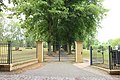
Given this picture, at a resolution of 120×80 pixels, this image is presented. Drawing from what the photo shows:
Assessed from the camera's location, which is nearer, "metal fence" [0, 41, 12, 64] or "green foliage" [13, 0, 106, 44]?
"metal fence" [0, 41, 12, 64]

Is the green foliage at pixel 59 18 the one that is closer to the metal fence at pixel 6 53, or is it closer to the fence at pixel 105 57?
the fence at pixel 105 57

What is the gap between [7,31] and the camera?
194 feet

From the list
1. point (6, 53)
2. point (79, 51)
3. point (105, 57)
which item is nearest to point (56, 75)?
point (6, 53)

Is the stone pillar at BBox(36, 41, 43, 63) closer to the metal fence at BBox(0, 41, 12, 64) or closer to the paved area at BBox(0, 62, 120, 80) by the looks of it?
the metal fence at BBox(0, 41, 12, 64)

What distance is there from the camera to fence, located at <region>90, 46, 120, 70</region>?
13402 mm

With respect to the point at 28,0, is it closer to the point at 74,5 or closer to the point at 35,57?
the point at 74,5

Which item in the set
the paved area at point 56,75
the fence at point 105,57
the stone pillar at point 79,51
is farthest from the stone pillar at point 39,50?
the paved area at point 56,75

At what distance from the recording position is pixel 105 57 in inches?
618

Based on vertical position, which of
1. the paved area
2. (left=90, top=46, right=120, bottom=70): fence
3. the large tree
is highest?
the large tree

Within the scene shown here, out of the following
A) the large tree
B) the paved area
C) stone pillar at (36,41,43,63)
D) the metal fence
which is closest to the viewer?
the paved area

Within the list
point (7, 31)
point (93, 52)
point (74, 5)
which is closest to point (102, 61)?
point (93, 52)

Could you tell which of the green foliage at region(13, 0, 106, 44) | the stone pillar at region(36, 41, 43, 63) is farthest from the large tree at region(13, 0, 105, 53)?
the stone pillar at region(36, 41, 43, 63)

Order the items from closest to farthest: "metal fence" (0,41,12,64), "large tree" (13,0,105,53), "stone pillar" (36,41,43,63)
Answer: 1. "metal fence" (0,41,12,64)
2. "stone pillar" (36,41,43,63)
3. "large tree" (13,0,105,53)

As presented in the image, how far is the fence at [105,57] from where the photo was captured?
13.4m
